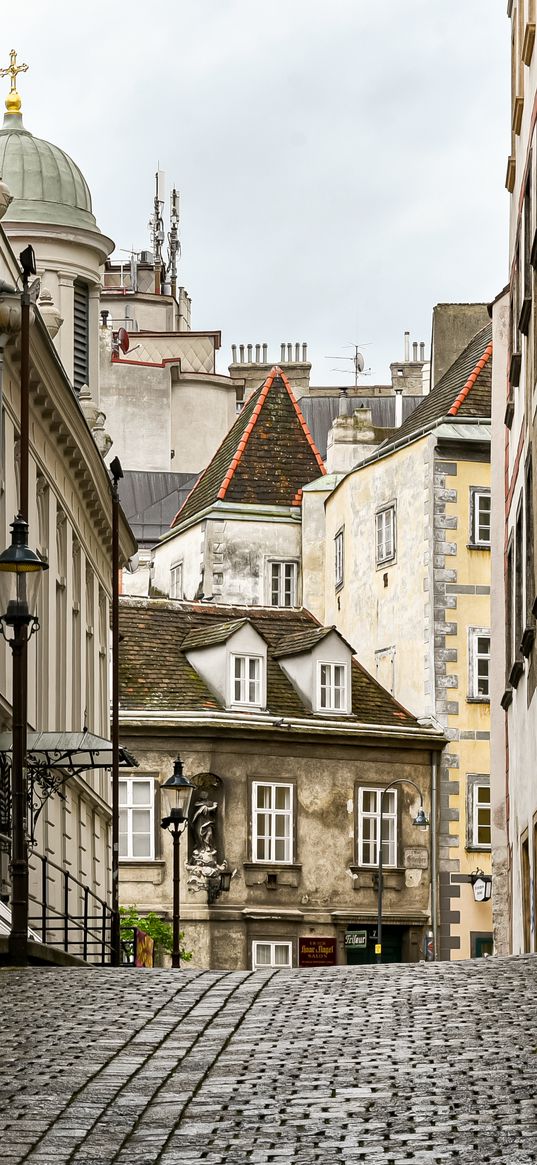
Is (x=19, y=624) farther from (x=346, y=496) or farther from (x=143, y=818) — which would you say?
(x=346, y=496)

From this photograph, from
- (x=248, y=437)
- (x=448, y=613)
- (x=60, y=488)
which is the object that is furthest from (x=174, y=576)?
(x=60, y=488)

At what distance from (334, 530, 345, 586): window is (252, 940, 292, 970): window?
42.0ft

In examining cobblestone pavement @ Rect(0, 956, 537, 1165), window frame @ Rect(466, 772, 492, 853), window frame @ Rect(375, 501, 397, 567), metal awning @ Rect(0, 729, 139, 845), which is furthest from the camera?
window frame @ Rect(375, 501, 397, 567)

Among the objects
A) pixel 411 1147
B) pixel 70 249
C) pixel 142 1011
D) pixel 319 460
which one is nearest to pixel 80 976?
pixel 142 1011

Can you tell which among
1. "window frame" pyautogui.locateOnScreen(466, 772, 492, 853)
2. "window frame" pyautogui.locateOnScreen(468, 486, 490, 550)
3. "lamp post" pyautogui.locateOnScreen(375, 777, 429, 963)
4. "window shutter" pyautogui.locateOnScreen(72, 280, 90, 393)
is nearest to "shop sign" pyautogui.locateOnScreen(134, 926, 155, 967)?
"lamp post" pyautogui.locateOnScreen(375, 777, 429, 963)

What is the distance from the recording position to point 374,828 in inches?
2040

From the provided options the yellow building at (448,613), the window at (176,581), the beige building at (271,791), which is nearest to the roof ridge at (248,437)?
the window at (176,581)

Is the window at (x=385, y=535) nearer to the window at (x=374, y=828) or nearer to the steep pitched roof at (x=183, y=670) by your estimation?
the steep pitched roof at (x=183, y=670)

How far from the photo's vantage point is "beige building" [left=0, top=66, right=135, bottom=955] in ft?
93.4

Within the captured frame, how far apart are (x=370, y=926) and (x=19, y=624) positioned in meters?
32.6

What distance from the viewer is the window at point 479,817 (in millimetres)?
52812

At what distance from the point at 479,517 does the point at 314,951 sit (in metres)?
11.0

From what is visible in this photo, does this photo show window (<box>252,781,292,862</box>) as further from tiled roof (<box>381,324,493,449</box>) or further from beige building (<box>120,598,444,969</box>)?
tiled roof (<box>381,324,493,449</box>)

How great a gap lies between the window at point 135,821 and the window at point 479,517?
1005 cm
